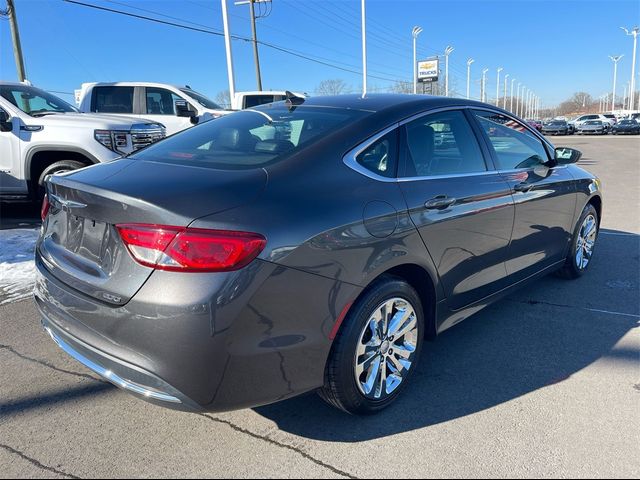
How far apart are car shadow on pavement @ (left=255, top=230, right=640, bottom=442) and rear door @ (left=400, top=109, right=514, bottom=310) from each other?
0.42 metres

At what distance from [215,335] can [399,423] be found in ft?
4.01

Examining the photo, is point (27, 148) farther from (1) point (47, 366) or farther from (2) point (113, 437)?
(2) point (113, 437)

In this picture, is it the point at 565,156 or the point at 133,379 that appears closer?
the point at 133,379

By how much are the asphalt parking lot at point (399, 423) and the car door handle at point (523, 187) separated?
1058mm

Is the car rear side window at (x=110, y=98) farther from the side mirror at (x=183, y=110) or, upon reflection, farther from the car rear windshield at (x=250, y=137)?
the car rear windshield at (x=250, y=137)

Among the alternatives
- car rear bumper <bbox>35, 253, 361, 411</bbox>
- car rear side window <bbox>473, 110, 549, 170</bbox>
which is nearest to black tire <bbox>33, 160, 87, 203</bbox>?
car rear bumper <bbox>35, 253, 361, 411</bbox>

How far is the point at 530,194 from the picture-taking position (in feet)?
12.6

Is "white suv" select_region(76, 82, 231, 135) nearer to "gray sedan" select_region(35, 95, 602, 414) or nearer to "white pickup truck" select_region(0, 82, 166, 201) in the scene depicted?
"white pickup truck" select_region(0, 82, 166, 201)

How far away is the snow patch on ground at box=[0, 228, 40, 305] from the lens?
450cm

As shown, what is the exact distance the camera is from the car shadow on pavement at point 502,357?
2.71 m

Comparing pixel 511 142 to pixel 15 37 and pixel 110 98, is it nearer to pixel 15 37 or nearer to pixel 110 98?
pixel 110 98

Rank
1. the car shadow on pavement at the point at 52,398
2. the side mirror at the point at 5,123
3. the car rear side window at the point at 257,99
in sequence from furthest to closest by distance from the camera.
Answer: the car rear side window at the point at 257,99 → the side mirror at the point at 5,123 → the car shadow on pavement at the point at 52,398

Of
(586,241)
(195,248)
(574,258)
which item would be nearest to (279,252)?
(195,248)

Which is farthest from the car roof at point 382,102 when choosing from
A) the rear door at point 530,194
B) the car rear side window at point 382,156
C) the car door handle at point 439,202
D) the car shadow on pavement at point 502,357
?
the car shadow on pavement at point 502,357
